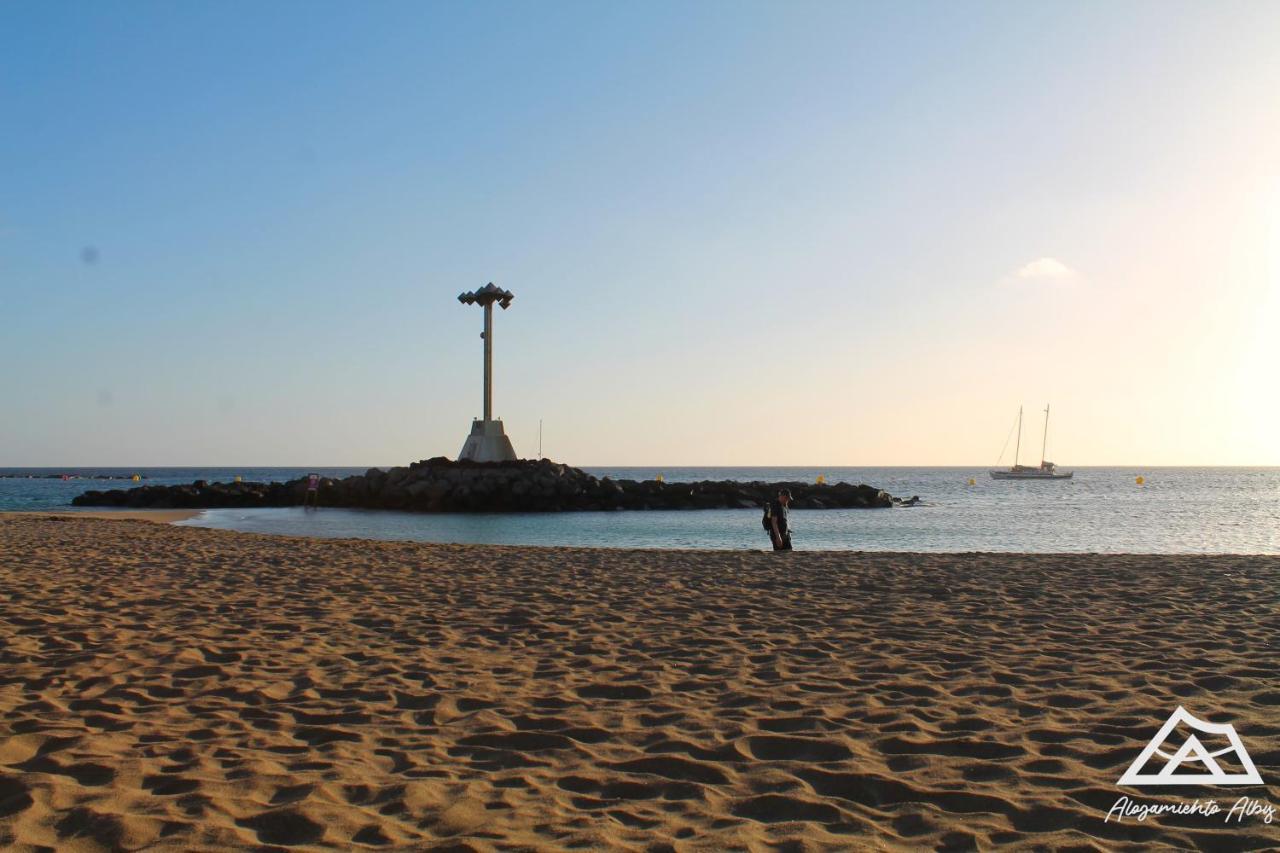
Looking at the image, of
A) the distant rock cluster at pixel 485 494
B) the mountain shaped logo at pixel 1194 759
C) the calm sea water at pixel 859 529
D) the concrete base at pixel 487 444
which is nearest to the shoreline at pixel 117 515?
the calm sea water at pixel 859 529

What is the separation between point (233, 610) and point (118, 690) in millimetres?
3043

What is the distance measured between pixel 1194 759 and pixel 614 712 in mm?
2784

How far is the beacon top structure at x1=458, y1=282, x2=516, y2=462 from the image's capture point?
45.0 m

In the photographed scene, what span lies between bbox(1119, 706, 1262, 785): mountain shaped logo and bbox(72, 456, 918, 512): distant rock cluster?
36532mm

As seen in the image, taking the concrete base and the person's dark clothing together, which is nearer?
the person's dark clothing

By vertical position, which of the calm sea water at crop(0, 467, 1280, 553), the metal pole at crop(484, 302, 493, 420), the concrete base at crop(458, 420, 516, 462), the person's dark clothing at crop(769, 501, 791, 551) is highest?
the metal pole at crop(484, 302, 493, 420)

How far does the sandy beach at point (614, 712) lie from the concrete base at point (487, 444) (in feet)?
117

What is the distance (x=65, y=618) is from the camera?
7645 mm

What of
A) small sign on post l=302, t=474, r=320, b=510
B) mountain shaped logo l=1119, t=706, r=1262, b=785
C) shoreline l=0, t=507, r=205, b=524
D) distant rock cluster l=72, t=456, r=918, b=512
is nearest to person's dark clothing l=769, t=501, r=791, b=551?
mountain shaped logo l=1119, t=706, r=1262, b=785

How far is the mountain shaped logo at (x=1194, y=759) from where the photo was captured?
3.91 metres

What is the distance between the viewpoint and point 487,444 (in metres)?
46.2

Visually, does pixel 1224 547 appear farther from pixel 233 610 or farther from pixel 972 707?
pixel 233 610

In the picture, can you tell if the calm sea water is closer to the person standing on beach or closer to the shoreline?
the shoreline

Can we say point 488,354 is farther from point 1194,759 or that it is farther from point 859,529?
point 1194,759
